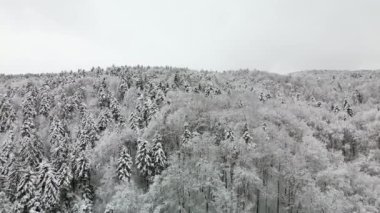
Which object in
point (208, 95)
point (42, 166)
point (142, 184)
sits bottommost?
point (142, 184)

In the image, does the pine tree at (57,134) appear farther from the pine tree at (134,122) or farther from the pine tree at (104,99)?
the pine tree at (104,99)

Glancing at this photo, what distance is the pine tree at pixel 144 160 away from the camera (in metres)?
80.9

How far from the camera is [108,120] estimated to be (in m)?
113

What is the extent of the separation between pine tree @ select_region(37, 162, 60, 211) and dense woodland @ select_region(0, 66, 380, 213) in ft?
0.57

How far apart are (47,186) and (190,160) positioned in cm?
2587

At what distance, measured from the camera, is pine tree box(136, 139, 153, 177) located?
80938 mm

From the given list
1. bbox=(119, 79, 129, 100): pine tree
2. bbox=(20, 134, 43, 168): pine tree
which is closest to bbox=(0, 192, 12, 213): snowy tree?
bbox=(20, 134, 43, 168): pine tree

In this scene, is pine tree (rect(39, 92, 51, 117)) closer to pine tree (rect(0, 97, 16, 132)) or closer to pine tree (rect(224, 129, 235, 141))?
pine tree (rect(0, 97, 16, 132))

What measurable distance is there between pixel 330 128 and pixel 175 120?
4962cm

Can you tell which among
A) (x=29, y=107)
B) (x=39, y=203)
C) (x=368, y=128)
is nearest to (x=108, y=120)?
(x=29, y=107)

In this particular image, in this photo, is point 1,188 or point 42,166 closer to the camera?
point 42,166

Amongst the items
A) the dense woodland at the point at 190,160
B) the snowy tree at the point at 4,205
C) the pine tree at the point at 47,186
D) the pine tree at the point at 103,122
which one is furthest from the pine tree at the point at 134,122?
the snowy tree at the point at 4,205

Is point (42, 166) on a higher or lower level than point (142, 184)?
higher

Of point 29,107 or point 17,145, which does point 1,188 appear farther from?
point 29,107
